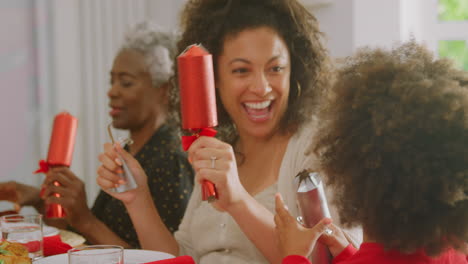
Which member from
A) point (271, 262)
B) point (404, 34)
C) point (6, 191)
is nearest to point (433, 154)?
point (271, 262)

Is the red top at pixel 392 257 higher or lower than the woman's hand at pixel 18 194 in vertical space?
higher

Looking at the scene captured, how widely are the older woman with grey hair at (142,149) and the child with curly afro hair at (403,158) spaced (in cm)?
86

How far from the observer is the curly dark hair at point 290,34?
1.42 m

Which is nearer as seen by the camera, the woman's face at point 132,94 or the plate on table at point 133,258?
the plate on table at point 133,258

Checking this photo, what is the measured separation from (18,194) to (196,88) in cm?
117

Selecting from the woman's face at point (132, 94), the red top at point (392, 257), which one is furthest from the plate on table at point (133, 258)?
the woman's face at point (132, 94)

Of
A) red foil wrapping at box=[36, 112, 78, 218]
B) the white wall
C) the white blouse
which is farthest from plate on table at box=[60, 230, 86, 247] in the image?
the white wall

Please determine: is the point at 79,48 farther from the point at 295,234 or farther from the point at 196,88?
the point at 295,234

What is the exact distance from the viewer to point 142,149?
6.62ft

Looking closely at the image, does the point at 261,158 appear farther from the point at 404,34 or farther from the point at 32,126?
the point at 32,126

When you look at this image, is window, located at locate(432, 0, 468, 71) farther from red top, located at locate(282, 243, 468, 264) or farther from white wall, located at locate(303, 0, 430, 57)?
red top, located at locate(282, 243, 468, 264)

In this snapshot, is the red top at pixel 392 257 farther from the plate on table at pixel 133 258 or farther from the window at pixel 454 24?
the window at pixel 454 24

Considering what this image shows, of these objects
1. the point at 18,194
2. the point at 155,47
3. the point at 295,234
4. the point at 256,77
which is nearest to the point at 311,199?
the point at 295,234

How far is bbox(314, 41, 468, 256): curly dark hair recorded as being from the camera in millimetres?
778
